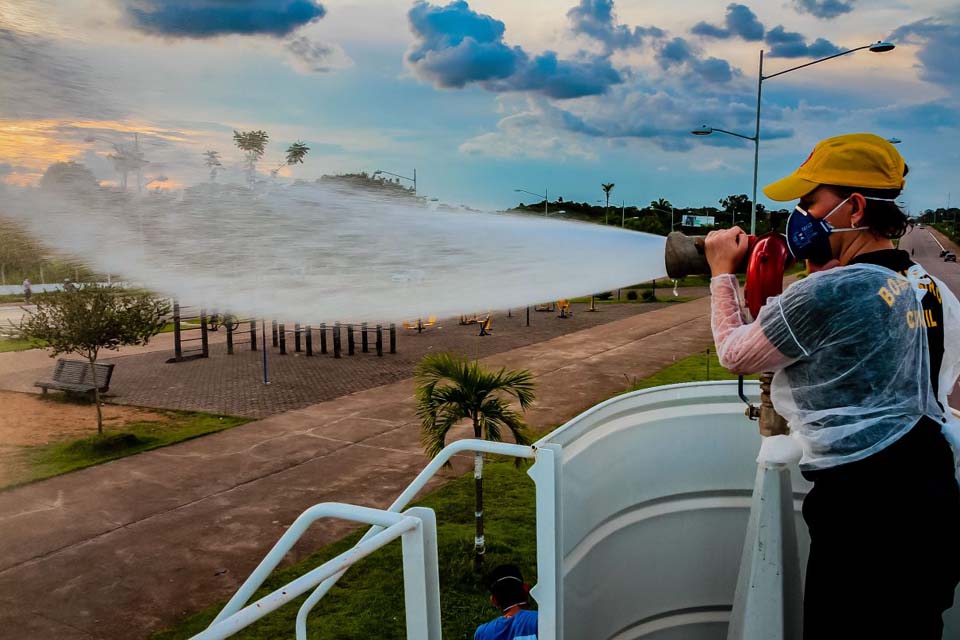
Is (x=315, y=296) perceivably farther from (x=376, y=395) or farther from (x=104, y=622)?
(x=376, y=395)

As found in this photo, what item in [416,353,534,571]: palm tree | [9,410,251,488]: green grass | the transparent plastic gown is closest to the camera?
the transparent plastic gown

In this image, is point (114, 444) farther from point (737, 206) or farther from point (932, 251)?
point (932, 251)

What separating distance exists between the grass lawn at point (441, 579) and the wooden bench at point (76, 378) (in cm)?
897

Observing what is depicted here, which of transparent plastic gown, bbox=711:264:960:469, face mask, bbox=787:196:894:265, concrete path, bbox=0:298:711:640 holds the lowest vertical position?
concrete path, bbox=0:298:711:640

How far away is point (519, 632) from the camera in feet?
10.7

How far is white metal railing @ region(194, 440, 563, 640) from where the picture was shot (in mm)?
1538

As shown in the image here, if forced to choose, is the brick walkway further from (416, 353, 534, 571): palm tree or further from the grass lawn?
(416, 353, 534, 571): palm tree

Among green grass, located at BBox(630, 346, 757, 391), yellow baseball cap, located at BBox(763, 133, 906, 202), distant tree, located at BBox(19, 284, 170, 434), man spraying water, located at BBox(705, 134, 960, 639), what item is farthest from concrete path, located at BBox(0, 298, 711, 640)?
yellow baseball cap, located at BBox(763, 133, 906, 202)

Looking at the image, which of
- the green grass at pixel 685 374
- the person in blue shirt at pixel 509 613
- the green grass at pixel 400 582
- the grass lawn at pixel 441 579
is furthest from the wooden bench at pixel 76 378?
the person in blue shirt at pixel 509 613

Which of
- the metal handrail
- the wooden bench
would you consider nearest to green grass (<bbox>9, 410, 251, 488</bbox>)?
the wooden bench

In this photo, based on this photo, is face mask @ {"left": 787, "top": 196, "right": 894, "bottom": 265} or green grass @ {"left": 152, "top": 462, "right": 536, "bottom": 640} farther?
green grass @ {"left": 152, "top": 462, "right": 536, "bottom": 640}

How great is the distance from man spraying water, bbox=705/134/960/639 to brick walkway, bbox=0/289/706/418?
38.6ft

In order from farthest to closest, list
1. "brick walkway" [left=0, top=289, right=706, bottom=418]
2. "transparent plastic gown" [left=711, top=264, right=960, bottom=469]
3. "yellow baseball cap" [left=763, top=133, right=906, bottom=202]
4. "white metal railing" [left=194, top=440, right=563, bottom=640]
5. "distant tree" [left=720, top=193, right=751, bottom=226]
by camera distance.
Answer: "distant tree" [left=720, top=193, right=751, bottom=226], "brick walkway" [left=0, top=289, right=706, bottom=418], "yellow baseball cap" [left=763, top=133, right=906, bottom=202], "transparent plastic gown" [left=711, top=264, right=960, bottom=469], "white metal railing" [left=194, top=440, right=563, bottom=640]

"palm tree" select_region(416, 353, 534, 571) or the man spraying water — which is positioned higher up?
the man spraying water
